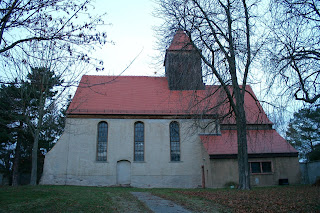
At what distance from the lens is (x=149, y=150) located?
2280cm

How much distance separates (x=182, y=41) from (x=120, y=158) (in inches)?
465

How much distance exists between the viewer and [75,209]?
8461 millimetres

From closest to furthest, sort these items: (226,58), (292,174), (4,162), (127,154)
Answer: (226,58) < (292,174) < (127,154) < (4,162)

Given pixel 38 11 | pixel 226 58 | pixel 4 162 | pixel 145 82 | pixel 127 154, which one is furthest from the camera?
pixel 4 162

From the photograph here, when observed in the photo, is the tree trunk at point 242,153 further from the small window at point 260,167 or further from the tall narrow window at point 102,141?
the tall narrow window at point 102,141

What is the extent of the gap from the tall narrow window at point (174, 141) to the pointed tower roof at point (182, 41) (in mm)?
9850

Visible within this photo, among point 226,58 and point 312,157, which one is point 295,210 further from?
point 312,157

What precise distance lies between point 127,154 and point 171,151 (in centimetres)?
388

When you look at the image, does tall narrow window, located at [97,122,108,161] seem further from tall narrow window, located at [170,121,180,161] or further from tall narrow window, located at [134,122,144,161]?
tall narrow window, located at [170,121,180,161]

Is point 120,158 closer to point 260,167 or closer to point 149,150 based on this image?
point 149,150

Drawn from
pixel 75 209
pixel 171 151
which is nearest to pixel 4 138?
pixel 171 151

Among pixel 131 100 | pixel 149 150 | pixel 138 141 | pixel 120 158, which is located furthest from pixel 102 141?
pixel 131 100

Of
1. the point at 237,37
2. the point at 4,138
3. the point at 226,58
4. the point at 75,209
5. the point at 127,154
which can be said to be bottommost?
the point at 75,209

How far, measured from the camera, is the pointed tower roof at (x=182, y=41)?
1494 cm
